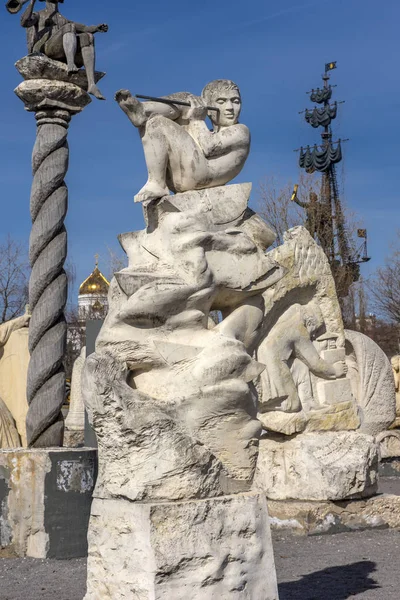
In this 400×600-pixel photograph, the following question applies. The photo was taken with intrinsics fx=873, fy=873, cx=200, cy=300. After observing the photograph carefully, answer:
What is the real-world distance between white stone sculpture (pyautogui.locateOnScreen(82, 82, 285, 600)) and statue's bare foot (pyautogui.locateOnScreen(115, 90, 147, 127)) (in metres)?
0.40

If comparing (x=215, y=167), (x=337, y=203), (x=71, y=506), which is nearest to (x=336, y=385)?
(x=71, y=506)

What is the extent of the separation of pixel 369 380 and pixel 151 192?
6.43m

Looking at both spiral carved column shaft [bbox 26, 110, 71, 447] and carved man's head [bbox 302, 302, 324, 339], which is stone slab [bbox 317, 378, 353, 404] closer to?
carved man's head [bbox 302, 302, 324, 339]

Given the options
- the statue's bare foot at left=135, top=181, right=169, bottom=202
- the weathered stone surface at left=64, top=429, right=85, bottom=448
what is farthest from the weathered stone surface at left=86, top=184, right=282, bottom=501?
the weathered stone surface at left=64, top=429, right=85, bottom=448

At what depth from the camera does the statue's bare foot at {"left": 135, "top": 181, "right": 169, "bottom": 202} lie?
4.36 meters

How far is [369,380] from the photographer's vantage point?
402 inches

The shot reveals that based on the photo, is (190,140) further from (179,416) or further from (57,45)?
(57,45)

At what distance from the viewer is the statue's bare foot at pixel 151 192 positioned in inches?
171

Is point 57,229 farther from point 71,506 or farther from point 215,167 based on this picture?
point 215,167

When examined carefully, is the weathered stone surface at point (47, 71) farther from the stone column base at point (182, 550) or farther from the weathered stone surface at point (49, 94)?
the stone column base at point (182, 550)

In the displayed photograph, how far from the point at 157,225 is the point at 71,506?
3.30 meters

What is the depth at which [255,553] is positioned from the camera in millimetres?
4012

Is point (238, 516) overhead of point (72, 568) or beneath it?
overhead

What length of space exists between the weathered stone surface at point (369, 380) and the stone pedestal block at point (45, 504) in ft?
14.1
